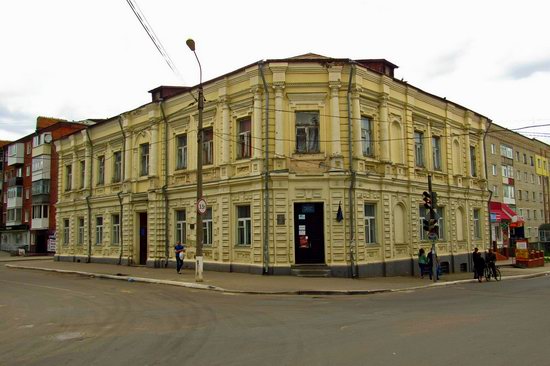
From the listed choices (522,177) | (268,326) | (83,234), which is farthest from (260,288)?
(522,177)

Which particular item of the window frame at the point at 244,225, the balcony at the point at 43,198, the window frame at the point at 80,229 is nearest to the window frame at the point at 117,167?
the window frame at the point at 80,229

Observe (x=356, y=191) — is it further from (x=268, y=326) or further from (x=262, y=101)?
(x=268, y=326)

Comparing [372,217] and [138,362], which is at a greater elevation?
[372,217]

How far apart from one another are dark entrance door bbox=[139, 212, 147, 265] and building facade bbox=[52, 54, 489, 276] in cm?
6

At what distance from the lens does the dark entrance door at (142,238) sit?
2964 cm

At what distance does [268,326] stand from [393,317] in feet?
9.38

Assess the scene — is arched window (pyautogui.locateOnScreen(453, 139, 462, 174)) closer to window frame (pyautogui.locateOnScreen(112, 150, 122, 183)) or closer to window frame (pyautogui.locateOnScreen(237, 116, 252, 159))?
window frame (pyautogui.locateOnScreen(237, 116, 252, 159))

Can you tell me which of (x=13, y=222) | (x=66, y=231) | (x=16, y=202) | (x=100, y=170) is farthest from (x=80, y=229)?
(x=13, y=222)

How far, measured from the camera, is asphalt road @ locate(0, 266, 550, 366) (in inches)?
285

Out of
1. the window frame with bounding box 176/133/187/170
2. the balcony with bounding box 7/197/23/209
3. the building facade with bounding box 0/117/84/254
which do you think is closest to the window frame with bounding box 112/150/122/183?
the window frame with bounding box 176/133/187/170

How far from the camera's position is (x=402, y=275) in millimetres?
23844

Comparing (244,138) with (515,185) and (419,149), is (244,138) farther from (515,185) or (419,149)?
(515,185)

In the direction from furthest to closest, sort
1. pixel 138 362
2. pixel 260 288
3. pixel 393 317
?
pixel 260 288, pixel 393 317, pixel 138 362

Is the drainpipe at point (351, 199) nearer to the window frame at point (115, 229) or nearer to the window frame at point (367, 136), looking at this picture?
the window frame at point (367, 136)
